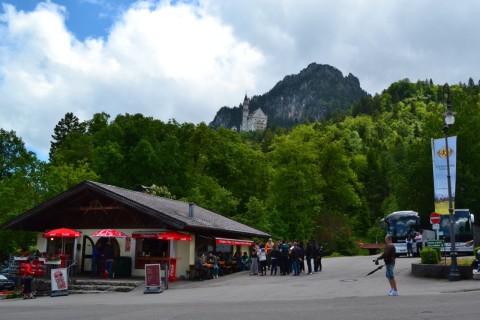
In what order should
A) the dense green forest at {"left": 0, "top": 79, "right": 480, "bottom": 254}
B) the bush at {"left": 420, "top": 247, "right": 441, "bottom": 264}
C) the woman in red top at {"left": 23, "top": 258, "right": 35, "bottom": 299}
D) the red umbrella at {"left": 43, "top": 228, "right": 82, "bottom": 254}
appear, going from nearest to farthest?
the woman in red top at {"left": 23, "top": 258, "right": 35, "bottom": 299}
the bush at {"left": 420, "top": 247, "right": 441, "bottom": 264}
the red umbrella at {"left": 43, "top": 228, "right": 82, "bottom": 254}
the dense green forest at {"left": 0, "top": 79, "right": 480, "bottom": 254}

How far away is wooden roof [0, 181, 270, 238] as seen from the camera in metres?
24.8

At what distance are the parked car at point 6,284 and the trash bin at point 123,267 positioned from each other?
5651 millimetres

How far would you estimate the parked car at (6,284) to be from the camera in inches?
987

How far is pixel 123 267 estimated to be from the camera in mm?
25078

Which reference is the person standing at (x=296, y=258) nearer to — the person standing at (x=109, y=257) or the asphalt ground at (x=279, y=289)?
the asphalt ground at (x=279, y=289)

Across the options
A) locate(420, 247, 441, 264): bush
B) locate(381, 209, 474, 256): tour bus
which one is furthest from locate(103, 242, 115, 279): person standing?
locate(381, 209, 474, 256): tour bus

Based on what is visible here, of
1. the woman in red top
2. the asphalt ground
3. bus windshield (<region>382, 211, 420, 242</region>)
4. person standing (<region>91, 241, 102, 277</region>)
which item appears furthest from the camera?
bus windshield (<region>382, 211, 420, 242</region>)

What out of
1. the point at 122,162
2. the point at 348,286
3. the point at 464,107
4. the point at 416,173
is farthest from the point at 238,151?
the point at 348,286

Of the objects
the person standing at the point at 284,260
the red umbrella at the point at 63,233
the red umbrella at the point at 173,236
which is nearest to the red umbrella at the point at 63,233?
the red umbrella at the point at 63,233

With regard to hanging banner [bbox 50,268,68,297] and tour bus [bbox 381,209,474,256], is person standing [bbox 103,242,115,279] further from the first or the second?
tour bus [bbox 381,209,474,256]

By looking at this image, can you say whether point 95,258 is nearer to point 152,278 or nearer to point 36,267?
point 36,267

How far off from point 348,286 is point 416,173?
3163cm

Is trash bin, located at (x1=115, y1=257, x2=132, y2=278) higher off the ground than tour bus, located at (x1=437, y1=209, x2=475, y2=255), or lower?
lower

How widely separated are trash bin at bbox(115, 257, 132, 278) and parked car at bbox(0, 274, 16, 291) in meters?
5.65
